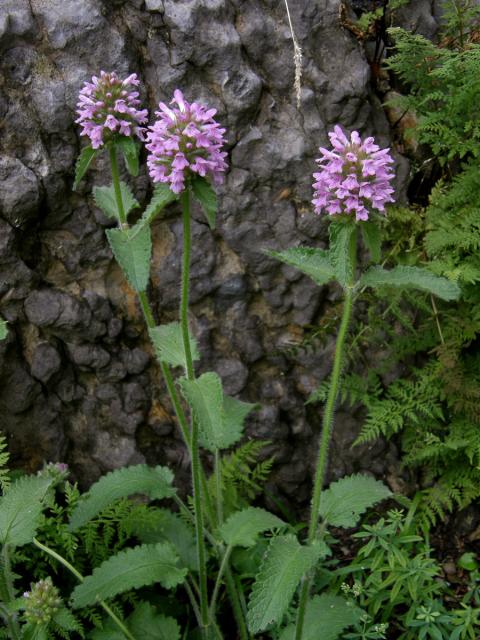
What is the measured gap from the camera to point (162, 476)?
305 cm

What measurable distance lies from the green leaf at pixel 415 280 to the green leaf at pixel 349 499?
883mm

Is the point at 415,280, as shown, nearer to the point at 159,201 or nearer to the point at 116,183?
the point at 159,201

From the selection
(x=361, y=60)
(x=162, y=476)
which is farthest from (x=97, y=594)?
(x=361, y=60)

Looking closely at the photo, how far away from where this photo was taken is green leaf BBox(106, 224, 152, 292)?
2.37 metres

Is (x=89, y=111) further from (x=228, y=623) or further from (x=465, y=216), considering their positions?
(x=228, y=623)

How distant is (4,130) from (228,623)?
268 cm

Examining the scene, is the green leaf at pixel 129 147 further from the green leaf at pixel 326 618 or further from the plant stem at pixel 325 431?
the green leaf at pixel 326 618

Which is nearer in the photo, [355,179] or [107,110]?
[355,179]

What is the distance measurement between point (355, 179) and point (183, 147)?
609 mm

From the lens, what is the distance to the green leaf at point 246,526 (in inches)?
111

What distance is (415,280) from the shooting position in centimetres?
237

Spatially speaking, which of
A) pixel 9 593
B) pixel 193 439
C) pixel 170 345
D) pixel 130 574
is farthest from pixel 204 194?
pixel 9 593

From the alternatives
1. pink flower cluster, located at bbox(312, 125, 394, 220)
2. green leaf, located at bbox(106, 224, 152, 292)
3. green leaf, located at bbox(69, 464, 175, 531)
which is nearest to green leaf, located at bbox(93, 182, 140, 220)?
green leaf, located at bbox(106, 224, 152, 292)

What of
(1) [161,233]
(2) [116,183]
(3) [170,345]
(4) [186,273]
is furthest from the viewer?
(1) [161,233]
